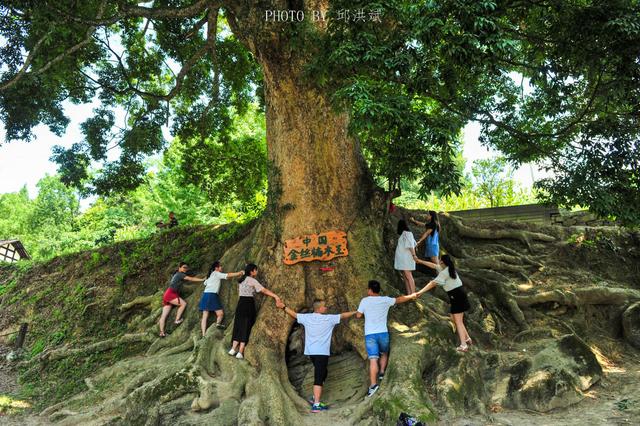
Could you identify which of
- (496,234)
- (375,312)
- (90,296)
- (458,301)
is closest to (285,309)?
(375,312)

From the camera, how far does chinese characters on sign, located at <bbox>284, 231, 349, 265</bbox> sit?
7.20m

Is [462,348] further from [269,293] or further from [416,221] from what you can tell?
[416,221]

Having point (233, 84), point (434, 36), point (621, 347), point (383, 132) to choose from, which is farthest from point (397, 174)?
point (233, 84)

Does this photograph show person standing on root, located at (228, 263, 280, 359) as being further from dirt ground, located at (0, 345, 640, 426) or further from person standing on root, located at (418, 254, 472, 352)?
person standing on root, located at (418, 254, 472, 352)

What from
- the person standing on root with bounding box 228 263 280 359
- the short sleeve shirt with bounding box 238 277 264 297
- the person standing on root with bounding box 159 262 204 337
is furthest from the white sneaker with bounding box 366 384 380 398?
the person standing on root with bounding box 159 262 204 337

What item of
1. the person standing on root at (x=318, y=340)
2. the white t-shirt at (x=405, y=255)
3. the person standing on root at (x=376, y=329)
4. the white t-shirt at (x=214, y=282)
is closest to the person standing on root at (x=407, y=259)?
the white t-shirt at (x=405, y=255)

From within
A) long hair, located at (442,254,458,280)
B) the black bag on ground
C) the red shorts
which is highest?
long hair, located at (442,254,458,280)

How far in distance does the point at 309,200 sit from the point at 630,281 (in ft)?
22.3

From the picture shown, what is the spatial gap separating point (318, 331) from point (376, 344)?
0.81 m

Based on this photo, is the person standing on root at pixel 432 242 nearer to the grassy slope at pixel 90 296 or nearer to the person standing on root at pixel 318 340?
the person standing on root at pixel 318 340

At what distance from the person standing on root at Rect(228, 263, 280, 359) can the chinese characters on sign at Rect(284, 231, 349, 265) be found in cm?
56

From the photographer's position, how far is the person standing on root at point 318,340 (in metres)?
6.24

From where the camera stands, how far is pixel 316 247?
7.24 m

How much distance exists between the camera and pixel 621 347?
7.56 m
